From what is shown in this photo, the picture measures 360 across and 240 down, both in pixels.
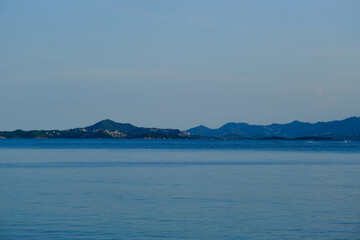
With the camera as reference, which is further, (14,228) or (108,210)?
(108,210)

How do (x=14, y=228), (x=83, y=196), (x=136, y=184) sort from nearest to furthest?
(x=14, y=228) → (x=83, y=196) → (x=136, y=184)

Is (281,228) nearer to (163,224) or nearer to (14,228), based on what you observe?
(163,224)

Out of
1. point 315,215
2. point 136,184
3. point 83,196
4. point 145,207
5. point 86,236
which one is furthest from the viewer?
point 136,184

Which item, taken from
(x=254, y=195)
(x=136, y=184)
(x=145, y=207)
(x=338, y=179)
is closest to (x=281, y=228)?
(x=145, y=207)

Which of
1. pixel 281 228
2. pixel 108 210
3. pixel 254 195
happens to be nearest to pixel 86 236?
pixel 108 210

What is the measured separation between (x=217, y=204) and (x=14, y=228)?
10826 mm

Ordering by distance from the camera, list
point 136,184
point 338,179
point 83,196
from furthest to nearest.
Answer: point 338,179, point 136,184, point 83,196

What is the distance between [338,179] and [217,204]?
19.1 metres

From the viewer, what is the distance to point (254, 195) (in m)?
32.2

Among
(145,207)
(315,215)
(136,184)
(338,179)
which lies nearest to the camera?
(315,215)

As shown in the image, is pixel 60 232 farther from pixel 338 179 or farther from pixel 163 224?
pixel 338 179

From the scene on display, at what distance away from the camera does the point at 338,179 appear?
43906mm

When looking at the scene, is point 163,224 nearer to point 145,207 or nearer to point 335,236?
point 145,207

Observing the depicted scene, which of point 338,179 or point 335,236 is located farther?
point 338,179
